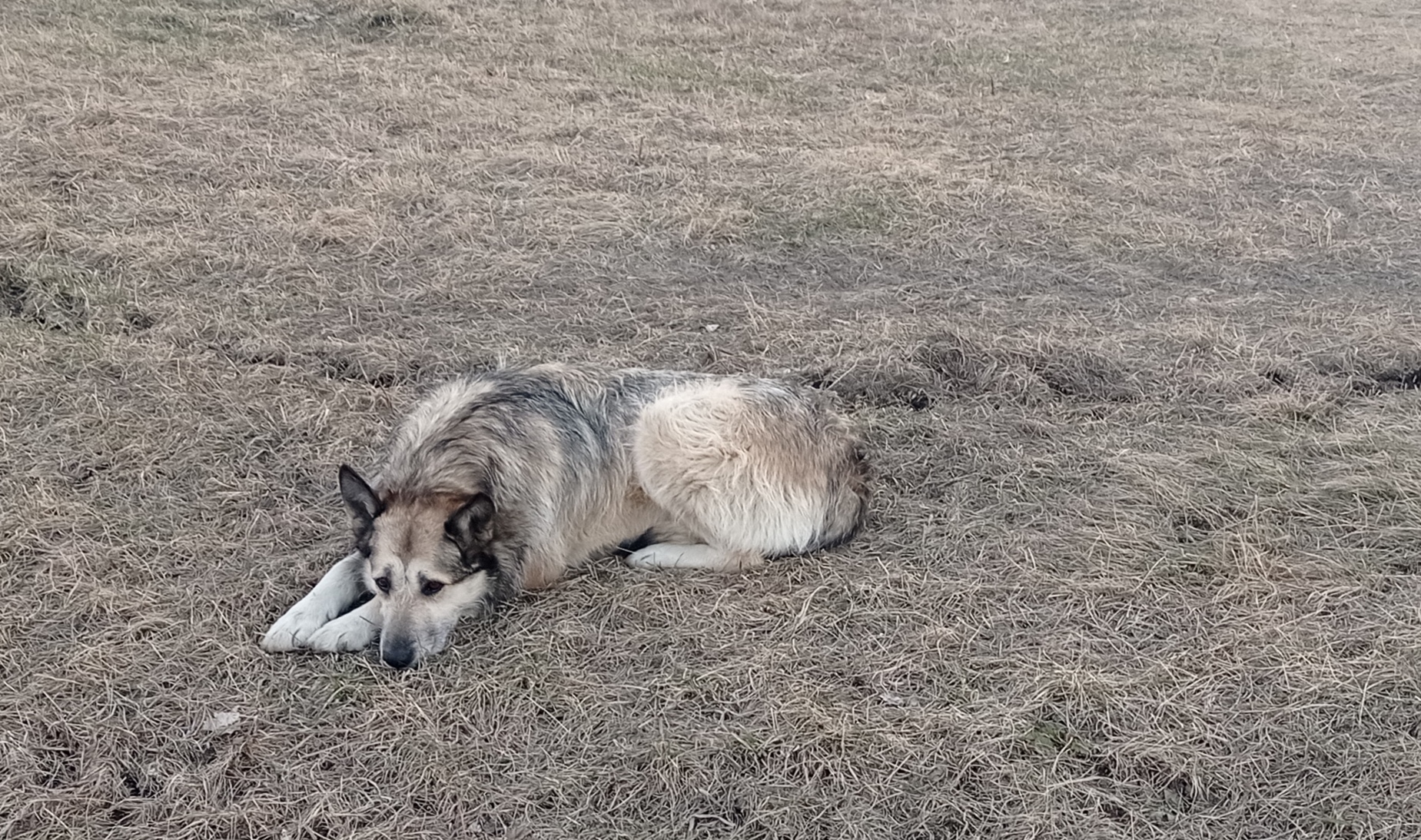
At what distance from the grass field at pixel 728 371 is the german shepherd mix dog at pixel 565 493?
0.17 meters

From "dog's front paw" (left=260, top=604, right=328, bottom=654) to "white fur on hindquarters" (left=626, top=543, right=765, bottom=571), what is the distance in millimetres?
1215

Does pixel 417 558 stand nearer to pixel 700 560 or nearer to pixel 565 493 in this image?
pixel 565 493

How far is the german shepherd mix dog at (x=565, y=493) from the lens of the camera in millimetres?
3670

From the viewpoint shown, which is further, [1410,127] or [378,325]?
[1410,127]

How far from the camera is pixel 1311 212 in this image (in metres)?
7.89

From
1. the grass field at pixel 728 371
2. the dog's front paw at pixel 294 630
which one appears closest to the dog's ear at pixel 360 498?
the dog's front paw at pixel 294 630

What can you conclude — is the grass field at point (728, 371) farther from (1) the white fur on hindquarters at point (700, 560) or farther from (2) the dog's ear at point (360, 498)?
(2) the dog's ear at point (360, 498)

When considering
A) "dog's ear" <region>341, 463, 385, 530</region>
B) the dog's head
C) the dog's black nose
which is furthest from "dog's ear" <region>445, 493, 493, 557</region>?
the dog's black nose

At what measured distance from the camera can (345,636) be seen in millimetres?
3670

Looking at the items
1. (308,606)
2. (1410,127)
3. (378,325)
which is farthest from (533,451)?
(1410,127)

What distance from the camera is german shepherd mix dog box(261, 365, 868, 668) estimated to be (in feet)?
12.0

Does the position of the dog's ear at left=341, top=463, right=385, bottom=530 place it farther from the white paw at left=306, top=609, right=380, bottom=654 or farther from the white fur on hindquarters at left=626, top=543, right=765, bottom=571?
the white fur on hindquarters at left=626, top=543, right=765, bottom=571

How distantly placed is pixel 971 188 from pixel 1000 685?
5.27m

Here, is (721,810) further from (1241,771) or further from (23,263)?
(23,263)
